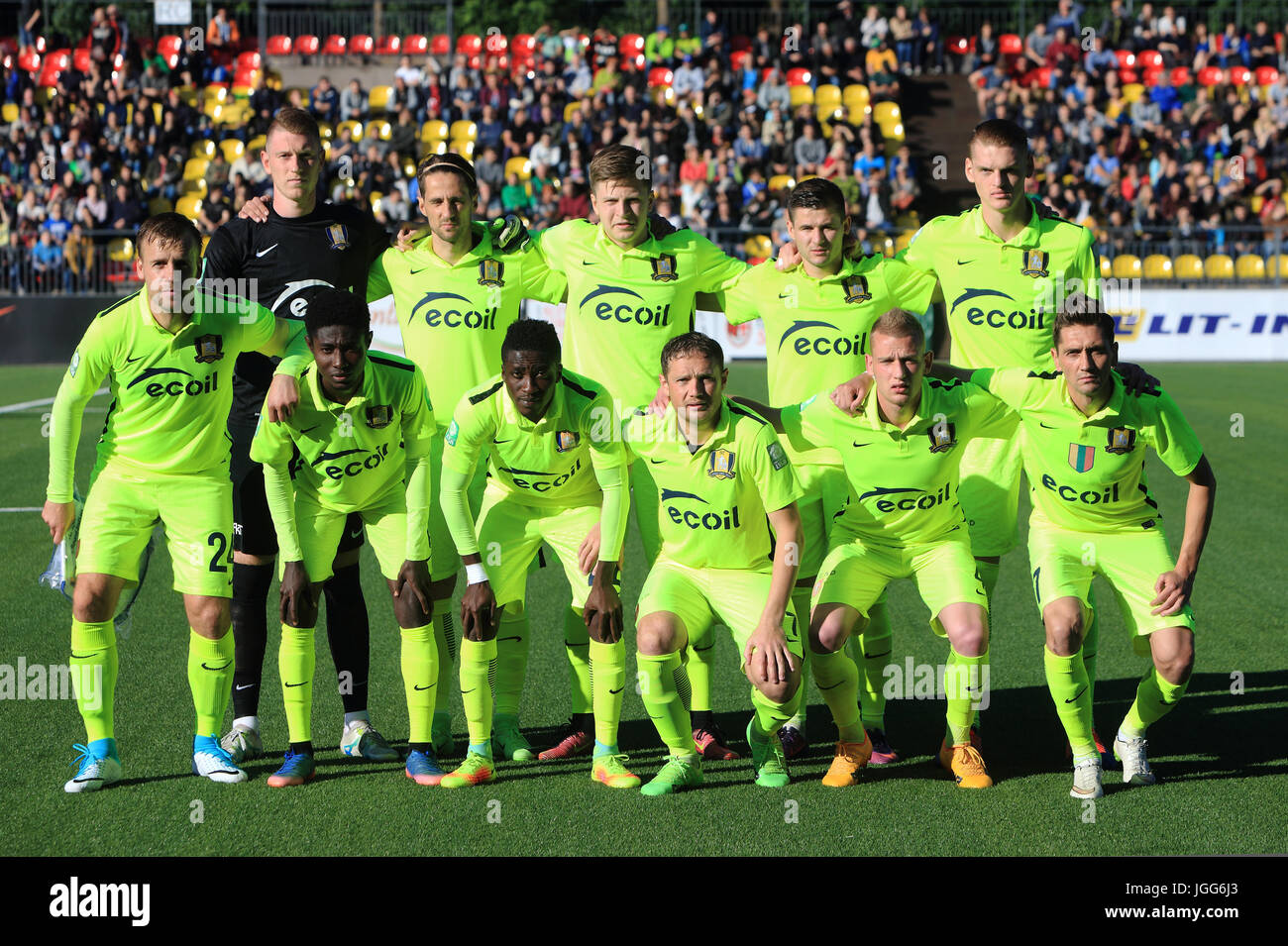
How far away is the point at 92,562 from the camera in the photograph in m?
5.41

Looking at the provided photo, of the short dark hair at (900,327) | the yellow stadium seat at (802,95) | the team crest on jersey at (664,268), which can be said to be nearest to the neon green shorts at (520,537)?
the team crest on jersey at (664,268)

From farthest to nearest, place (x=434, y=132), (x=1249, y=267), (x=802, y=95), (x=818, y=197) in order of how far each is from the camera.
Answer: (x=802, y=95) → (x=434, y=132) → (x=1249, y=267) → (x=818, y=197)

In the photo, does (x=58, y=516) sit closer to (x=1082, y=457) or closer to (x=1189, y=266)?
(x=1082, y=457)

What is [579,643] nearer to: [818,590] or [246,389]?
[818,590]

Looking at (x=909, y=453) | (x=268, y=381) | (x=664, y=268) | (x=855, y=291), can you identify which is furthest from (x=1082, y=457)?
(x=268, y=381)

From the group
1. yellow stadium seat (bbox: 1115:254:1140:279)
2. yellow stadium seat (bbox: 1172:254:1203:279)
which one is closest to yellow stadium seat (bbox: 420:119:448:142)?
yellow stadium seat (bbox: 1115:254:1140:279)

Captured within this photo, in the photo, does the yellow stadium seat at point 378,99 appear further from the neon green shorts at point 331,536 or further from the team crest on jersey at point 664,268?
the neon green shorts at point 331,536

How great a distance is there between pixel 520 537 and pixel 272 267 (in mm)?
1625

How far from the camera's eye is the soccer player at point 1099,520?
5375 millimetres

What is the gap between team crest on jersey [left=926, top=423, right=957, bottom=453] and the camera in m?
5.59

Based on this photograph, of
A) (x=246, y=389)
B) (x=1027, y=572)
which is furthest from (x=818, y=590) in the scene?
(x=1027, y=572)

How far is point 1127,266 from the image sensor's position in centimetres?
2216
